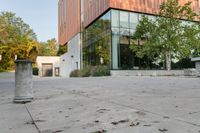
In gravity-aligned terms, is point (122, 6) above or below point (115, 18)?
above

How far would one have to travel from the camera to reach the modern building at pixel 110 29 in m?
26.9

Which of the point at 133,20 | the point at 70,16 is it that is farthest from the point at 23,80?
the point at 70,16

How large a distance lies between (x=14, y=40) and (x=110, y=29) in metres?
36.8

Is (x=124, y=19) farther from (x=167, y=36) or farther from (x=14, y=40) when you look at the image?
(x=14, y=40)

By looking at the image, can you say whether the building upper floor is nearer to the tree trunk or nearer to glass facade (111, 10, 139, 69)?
glass facade (111, 10, 139, 69)

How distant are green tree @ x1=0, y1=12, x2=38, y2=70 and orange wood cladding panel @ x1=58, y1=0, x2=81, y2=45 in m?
6.51

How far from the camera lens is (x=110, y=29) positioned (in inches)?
1056

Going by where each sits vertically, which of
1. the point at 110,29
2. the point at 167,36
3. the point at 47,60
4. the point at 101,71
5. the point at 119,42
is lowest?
the point at 101,71

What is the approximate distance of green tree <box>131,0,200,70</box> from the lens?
85.8 feet

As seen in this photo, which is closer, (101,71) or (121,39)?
(101,71)

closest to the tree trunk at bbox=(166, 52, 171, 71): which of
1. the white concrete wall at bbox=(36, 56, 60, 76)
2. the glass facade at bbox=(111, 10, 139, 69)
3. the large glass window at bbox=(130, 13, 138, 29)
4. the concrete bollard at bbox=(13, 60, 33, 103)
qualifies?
the glass facade at bbox=(111, 10, 139, 69)

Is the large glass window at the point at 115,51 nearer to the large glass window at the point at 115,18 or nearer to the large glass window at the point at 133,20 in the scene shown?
the large glass window at the point at 115,18

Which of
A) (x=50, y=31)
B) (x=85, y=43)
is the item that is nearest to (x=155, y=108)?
(x=85, y=43)

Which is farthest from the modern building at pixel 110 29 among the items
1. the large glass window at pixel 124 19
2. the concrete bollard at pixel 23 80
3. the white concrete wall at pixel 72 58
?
the concrete bollard at pixel 23 80
